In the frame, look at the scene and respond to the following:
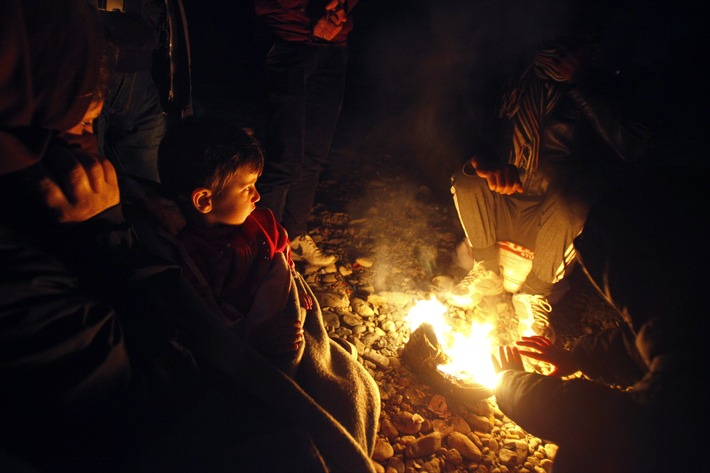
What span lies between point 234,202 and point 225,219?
11cm

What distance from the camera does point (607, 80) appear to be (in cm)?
300

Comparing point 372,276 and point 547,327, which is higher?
point 547,327

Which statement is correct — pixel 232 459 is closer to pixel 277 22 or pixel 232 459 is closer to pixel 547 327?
pixel 547 327

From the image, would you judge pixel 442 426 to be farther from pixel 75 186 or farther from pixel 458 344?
pixel 75 186

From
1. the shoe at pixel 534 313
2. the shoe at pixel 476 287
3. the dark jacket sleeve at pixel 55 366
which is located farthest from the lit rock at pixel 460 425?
the dark jacket sleeve at pixel 55 366

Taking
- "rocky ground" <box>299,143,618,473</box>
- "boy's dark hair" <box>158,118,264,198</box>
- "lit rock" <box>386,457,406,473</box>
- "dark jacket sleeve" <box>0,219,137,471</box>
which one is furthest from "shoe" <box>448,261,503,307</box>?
"dark jacket sleeve" <box>0,219,137,471</box>

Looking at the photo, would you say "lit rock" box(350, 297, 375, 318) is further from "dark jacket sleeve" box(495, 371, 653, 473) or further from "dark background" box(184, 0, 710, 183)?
"dark background" box(184, 0, 710, 183)

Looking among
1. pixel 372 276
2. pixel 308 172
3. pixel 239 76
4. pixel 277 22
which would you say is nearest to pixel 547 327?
pixel 372 276

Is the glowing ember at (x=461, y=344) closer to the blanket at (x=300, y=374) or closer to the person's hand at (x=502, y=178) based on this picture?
the blanket at (x=300, y=374)

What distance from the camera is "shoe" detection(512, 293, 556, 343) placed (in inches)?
118

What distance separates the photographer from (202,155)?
1979mm

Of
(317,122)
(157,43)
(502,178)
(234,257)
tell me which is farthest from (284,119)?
(502,178)

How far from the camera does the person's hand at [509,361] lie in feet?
7.77

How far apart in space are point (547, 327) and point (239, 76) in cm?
741
